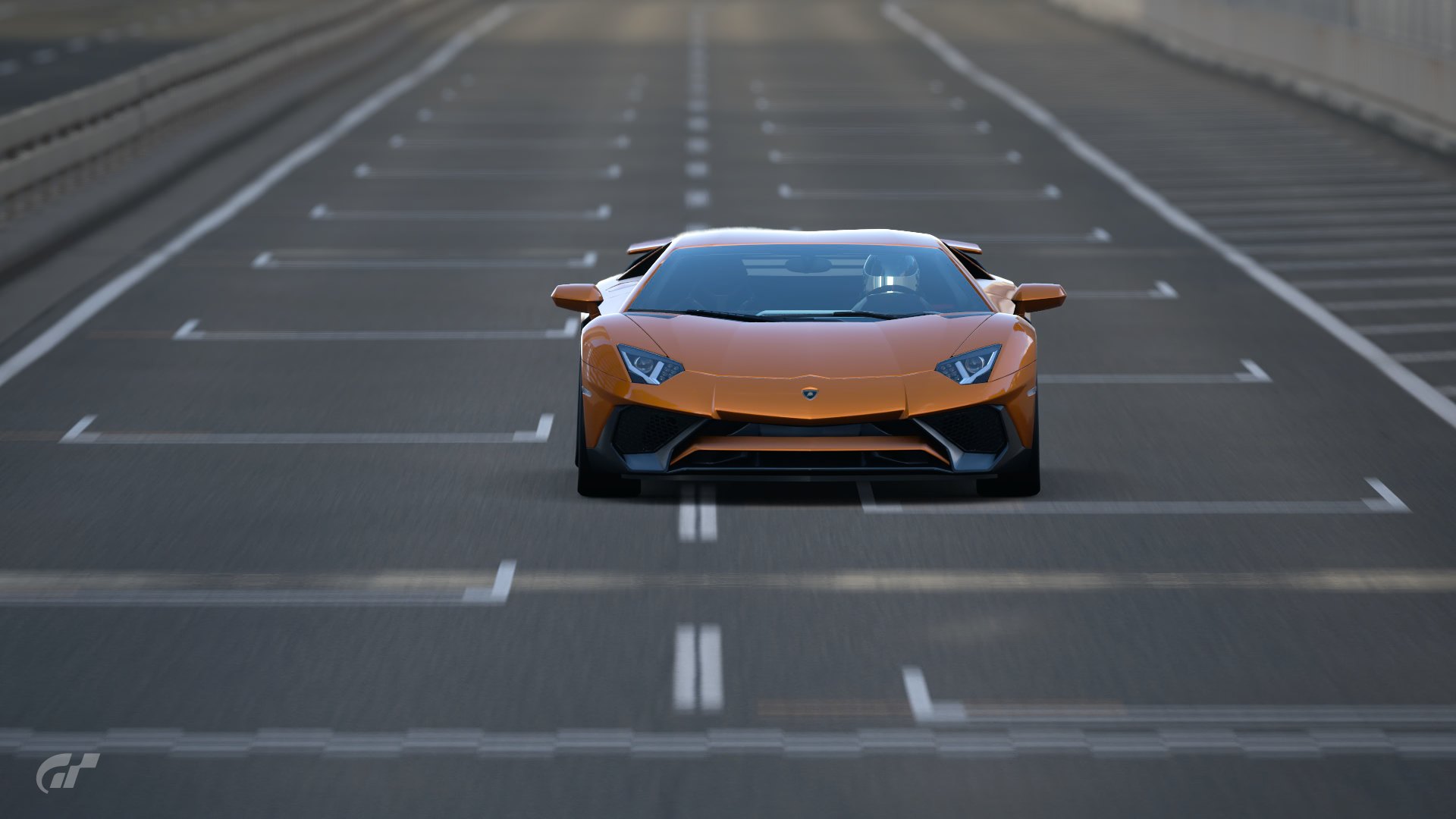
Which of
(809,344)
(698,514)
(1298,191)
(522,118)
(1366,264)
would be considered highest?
(809,344)

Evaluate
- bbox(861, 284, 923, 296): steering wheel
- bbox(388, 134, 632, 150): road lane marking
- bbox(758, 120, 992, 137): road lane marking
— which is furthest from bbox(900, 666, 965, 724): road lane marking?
bbox(758, 120, 992, 137): road lane marking

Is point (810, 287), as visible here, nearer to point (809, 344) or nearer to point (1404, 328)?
point (809, 344)

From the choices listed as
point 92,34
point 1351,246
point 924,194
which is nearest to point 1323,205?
point 1351,246

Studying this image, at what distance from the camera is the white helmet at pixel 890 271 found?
11461mm

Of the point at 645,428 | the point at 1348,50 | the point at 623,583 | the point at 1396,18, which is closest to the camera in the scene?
the point at 623,583

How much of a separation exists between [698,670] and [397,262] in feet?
43.2

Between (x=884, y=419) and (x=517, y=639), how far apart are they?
251 centimetres

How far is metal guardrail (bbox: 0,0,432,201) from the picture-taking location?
71.3 ft

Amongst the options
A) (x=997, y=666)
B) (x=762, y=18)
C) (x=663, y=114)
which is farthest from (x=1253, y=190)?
(x=762, y=18)

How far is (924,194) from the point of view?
25.4 metres

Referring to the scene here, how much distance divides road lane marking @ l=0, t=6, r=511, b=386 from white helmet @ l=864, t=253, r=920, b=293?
5.76m

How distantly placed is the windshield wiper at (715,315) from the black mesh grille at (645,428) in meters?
0.79

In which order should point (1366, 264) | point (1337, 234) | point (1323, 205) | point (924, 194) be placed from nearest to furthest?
point (1366, 264) < point (1337, 234) < point (1323, 205) < point (924, 194)

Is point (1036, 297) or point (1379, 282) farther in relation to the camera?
point (1379, 282)
